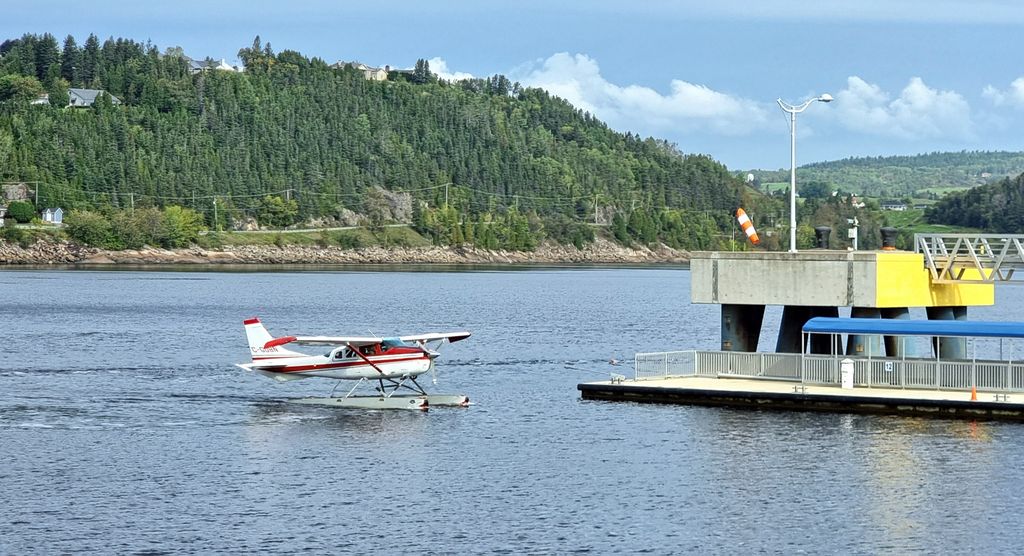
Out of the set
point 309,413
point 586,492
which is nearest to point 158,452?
point 309,413

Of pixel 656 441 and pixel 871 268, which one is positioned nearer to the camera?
pixel 656 441

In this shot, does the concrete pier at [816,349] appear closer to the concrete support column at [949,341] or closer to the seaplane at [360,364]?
the concrete support column at [949,341]

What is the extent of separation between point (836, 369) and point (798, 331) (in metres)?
4.26

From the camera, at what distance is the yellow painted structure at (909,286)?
56656mm

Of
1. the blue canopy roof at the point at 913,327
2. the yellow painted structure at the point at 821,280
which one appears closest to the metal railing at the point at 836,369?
the blue canopy roof at the point at 913,327

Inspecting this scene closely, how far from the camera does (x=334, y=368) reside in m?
60.1

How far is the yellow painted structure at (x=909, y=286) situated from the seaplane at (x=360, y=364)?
52.2ft

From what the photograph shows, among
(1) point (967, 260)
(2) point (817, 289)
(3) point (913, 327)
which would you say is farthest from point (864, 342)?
Answer: (1) point (967, 260)

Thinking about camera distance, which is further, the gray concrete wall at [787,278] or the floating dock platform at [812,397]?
the gray concrete wall at [787,278]

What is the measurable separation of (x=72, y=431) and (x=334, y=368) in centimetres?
1024

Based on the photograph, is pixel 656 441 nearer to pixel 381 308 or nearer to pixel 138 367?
pixel 138 367

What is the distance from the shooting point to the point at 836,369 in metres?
56.5

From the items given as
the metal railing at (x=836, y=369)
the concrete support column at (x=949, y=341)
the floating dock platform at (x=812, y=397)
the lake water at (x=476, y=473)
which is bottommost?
the lake water at (x=476, y=473)

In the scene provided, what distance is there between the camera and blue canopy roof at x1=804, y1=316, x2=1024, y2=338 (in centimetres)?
5347
